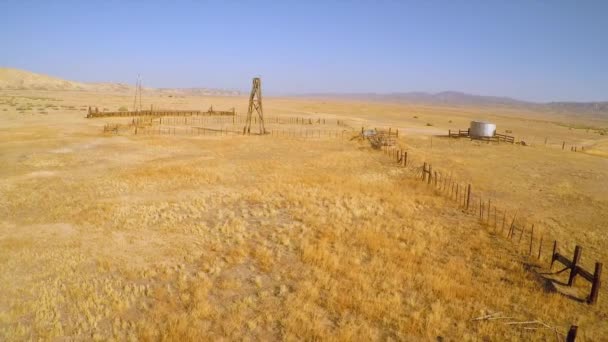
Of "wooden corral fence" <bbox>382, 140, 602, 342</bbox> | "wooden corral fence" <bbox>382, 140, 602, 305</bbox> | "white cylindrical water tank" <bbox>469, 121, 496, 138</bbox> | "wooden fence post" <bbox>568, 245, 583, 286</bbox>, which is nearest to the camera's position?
"wooden corral fence" <bbox>382, 140, 602, 342</bbox>

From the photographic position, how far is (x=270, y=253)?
1120 centimetres

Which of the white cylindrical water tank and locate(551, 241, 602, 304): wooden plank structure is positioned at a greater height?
the white cylindrical water tank

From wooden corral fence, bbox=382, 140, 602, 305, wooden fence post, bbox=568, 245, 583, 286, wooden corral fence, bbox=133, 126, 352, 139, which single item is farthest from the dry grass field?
wooden corral fence, bbox=133, 126, 352, 139

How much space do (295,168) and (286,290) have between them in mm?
14082

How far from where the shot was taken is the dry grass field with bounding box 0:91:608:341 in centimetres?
782

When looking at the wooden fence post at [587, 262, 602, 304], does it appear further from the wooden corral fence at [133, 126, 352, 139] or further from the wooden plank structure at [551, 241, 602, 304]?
the wooden corral fence at [133, 126, 352, 139]

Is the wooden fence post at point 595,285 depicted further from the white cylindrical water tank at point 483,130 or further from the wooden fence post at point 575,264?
the white cylindrical water tank at point 483,130

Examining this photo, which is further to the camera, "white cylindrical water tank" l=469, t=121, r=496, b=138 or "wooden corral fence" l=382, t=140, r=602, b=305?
"white cylindrical water tank" l=469, t=121, r=496, b=138

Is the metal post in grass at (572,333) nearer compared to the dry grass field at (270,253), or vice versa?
the metal post in grass at (572,333)

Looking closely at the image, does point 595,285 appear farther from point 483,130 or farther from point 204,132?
point 204,132

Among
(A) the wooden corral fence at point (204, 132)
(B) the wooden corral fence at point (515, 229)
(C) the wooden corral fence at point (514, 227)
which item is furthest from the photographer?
(A) the wooden corral fence at point (204, 132)

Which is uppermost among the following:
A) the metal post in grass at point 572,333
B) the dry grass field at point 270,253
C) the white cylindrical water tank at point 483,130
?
the white cylindrical water tank at point 483,130

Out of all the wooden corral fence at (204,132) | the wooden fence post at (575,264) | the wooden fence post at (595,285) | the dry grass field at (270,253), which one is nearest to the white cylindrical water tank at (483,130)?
the wooden corral fence at (204,132)

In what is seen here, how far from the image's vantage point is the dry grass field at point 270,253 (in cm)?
782
